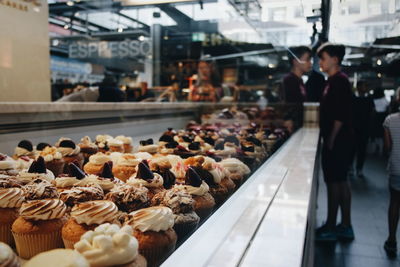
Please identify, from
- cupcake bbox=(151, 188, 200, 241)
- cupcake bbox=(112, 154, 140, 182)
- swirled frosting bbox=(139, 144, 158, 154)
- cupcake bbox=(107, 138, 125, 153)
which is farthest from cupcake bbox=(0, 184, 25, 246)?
cupcake bbox=(107, 138, 125, 153)

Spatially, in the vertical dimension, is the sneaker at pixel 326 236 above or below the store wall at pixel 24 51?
below

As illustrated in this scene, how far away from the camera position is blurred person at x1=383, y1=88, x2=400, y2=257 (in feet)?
12.4

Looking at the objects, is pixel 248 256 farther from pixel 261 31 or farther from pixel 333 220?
pixel 333 220

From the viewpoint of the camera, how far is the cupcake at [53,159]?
86.7 inches

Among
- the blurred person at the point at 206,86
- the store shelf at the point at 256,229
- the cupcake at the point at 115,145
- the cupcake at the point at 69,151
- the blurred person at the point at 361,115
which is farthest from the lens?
the blurred person at the point at 206,86

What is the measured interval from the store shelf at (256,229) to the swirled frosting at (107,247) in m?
0.11

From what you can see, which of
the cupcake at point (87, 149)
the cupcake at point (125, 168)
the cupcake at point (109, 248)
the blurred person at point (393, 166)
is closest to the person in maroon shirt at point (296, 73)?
the blurred person at point (393, 166)

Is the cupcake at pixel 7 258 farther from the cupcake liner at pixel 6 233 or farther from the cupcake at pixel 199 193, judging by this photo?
the cupcake at pixel 199 193

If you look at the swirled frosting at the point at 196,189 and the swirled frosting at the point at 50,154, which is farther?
the swirled frosting at the point at 50,154

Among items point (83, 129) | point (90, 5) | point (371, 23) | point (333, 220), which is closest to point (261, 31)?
point (371, 23)

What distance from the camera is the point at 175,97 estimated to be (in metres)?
7.34

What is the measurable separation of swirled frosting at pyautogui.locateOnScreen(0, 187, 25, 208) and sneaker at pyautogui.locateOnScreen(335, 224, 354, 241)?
3894 mm

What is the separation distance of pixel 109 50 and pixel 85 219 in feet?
29.9

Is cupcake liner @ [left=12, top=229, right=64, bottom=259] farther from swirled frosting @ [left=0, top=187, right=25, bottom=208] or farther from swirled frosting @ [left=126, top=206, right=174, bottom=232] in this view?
swirled frosting @ [left=126, top=206, right=174, bottom=232]
